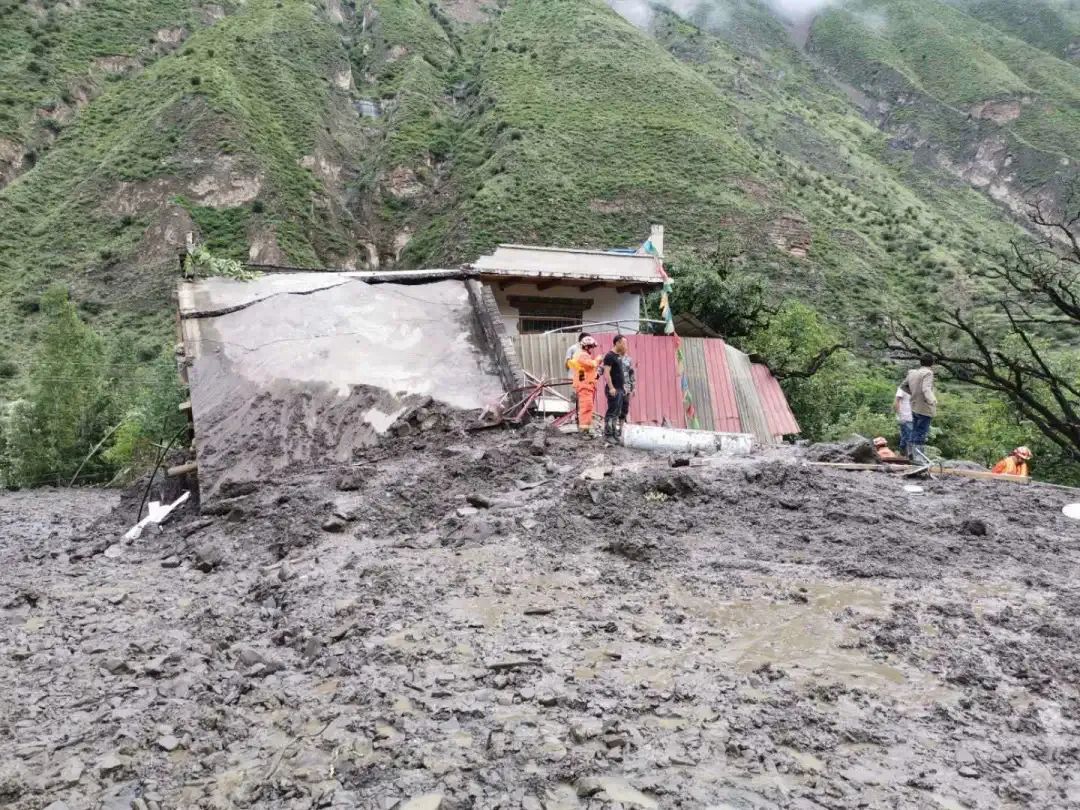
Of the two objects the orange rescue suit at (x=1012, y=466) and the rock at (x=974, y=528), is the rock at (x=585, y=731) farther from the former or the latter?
the orange rescue suit at (x=1012, y=466)

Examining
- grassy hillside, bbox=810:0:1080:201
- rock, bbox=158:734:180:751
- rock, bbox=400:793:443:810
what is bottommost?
rock, bbox=158:734:180:751

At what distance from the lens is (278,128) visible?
57.5 meters

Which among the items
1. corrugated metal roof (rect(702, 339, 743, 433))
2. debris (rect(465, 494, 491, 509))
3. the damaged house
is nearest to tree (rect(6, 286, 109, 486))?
the damaged house

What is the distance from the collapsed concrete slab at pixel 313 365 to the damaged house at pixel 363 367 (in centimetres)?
2

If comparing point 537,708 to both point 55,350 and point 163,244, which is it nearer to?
point 55,350

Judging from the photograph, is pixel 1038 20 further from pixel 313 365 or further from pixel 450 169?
pixel 313 365

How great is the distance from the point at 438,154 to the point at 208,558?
191 feet

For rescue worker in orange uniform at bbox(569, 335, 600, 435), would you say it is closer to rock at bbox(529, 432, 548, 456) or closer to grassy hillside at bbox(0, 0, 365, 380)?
rock at bbox(529, 432, 548, 456)

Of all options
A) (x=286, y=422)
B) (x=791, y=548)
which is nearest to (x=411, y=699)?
(x=791, y=548)

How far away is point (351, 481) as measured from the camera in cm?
807

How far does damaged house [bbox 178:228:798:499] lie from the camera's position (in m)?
9.20

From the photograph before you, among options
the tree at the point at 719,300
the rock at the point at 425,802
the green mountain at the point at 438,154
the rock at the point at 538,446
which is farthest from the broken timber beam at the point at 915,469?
the green mountain at the point at 438,154

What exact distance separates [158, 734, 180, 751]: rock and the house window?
1402 cm

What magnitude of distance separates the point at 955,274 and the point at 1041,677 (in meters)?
51.8
